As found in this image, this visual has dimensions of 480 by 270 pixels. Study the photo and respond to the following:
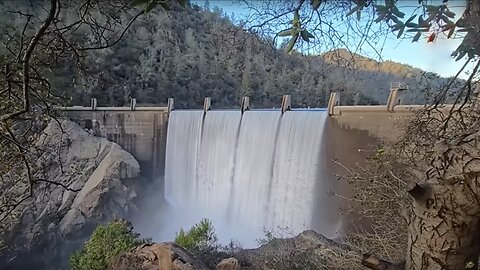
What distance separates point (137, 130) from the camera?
347 inches

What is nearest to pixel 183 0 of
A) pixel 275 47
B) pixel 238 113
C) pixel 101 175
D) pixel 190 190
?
pixel 275 47

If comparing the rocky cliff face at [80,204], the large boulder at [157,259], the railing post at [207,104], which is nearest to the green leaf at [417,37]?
the large boulder at [157,259]

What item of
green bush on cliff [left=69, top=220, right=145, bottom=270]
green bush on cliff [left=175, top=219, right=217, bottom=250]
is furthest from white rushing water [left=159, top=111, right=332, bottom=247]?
green bush on cliff [left=69, top=220, right=145, bottom=270]

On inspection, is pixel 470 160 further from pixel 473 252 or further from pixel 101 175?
pixel 101 175

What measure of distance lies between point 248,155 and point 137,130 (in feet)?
10.0

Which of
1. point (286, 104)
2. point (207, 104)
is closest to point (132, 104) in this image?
point (207, 104)

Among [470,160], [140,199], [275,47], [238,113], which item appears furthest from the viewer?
[140,199]

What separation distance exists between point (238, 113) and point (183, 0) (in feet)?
21.8

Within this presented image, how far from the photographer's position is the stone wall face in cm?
871

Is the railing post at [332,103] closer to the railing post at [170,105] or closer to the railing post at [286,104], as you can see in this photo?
the railing post at [286,104]

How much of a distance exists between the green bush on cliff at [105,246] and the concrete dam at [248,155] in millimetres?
1701

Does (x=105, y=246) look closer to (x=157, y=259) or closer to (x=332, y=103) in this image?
(x=157, y=259)

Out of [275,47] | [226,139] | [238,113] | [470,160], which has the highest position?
[275,47]

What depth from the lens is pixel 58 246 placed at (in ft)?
21.7
